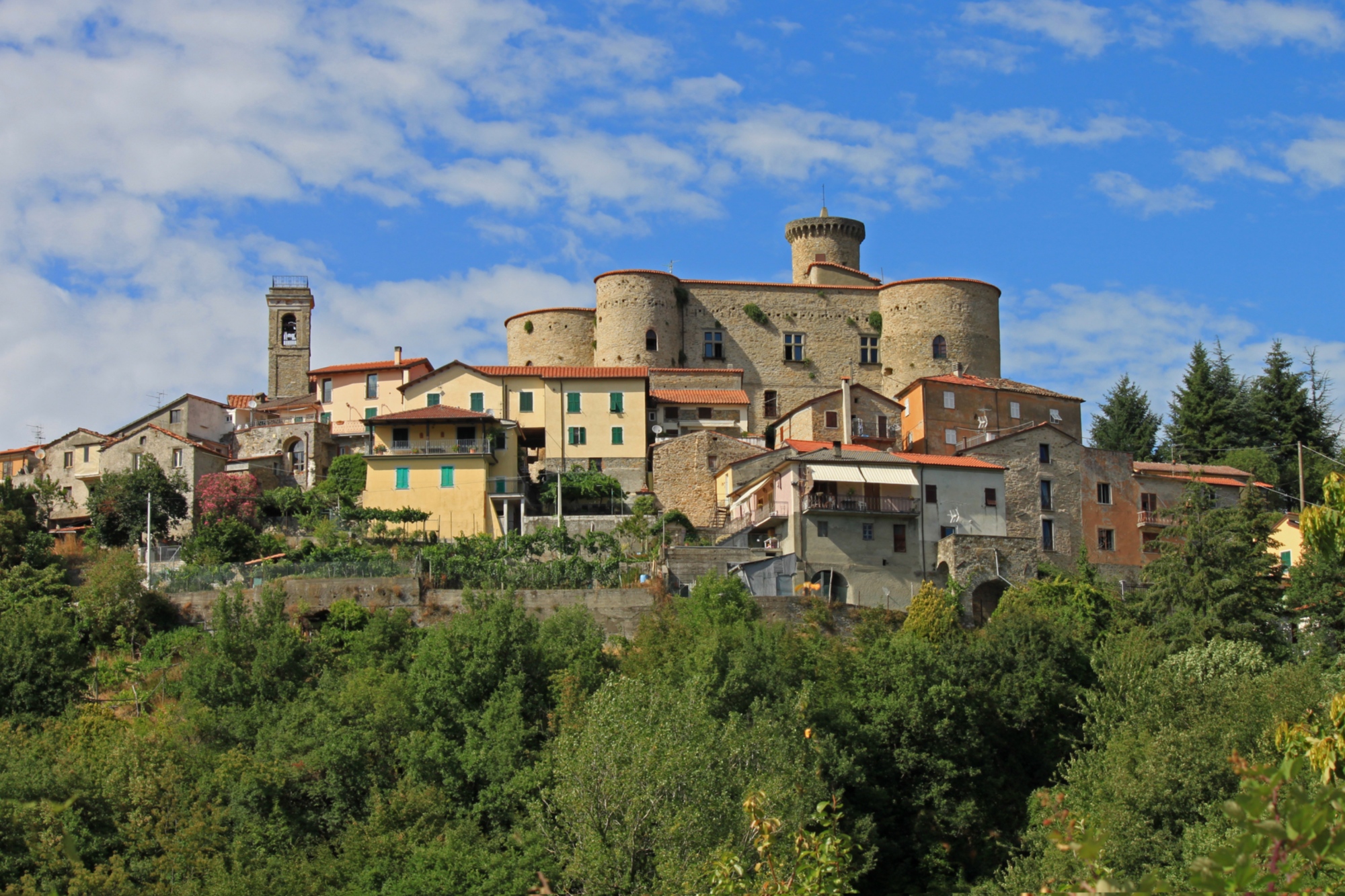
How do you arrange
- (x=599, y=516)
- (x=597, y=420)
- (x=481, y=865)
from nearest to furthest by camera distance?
(x=481, y=865), (x=599, y=516), (x=597, y=420)

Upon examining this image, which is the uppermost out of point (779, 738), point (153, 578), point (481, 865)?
point (153, 578)

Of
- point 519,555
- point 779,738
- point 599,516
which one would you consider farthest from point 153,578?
point 779,738

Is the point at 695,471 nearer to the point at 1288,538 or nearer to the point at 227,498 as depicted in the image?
the point at 227,498

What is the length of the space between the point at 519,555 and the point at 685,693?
58.2 ft

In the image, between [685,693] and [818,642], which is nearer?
[685,693]

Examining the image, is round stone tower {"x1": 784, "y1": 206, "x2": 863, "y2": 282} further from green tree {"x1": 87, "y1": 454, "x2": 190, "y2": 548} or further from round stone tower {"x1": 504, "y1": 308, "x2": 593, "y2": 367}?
green tree {"x1": 87, "y1": 454, "x2": 190, "y2": 548}

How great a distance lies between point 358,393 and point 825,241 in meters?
32.0

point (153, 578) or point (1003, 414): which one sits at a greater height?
point (1003, 414)

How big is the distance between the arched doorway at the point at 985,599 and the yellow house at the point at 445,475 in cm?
1641

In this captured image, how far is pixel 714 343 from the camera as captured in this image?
6956cm

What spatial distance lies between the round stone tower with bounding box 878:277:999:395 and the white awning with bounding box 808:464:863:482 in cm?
2247

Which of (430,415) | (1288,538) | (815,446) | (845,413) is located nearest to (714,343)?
(845,413)

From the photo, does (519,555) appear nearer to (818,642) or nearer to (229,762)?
(818,642)

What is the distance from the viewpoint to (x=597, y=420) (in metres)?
57.2
